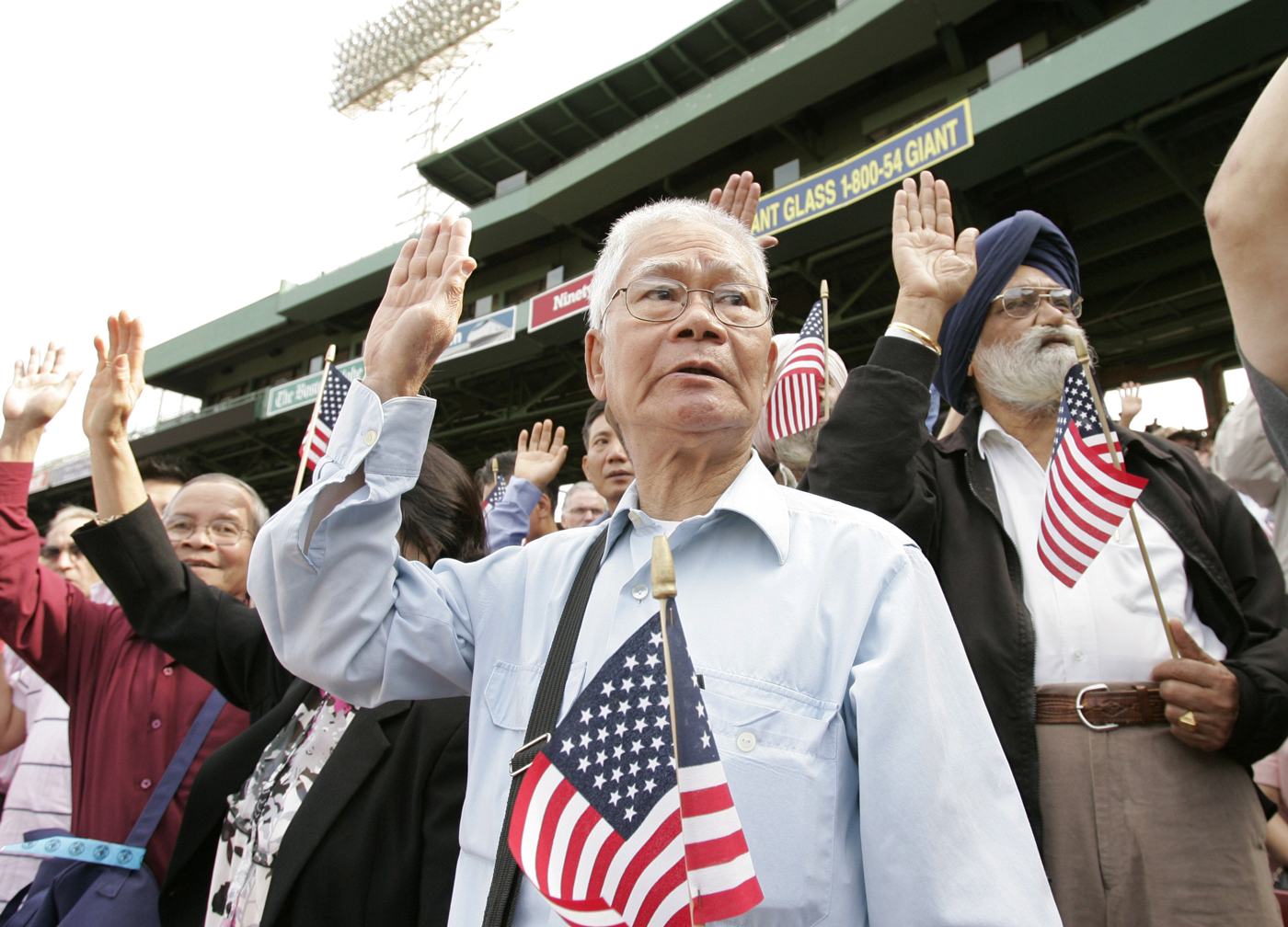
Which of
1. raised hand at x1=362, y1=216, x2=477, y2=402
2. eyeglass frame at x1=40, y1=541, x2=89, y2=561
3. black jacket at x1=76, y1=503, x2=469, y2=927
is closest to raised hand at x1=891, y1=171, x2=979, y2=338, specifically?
raised hand at x1=362, y1=216, x2=477, y2=402

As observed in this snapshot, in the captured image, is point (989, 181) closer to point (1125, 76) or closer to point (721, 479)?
point (1125, 76)

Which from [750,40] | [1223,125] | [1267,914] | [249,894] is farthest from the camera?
[750,40]

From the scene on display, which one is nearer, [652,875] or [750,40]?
[652,875]

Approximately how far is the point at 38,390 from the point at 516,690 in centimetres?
252

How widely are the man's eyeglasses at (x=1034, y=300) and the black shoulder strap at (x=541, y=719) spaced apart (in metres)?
1.75

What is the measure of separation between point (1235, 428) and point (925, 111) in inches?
565

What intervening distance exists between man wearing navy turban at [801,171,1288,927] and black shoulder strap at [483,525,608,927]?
28.6 inches

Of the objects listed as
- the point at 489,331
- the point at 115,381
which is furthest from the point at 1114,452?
the point at 489,331

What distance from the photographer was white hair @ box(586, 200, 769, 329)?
5.38ft

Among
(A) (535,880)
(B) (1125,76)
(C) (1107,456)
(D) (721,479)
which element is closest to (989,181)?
(B) (1125,76)

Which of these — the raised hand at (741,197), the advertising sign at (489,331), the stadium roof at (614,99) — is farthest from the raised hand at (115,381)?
the stadium roof at (614,99)

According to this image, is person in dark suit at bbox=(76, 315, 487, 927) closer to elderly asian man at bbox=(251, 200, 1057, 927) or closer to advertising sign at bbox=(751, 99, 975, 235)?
elderly asian man at bbox=(251, 200, 1057, 927)

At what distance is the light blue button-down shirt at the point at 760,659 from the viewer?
100cm

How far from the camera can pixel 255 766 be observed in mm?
2051
